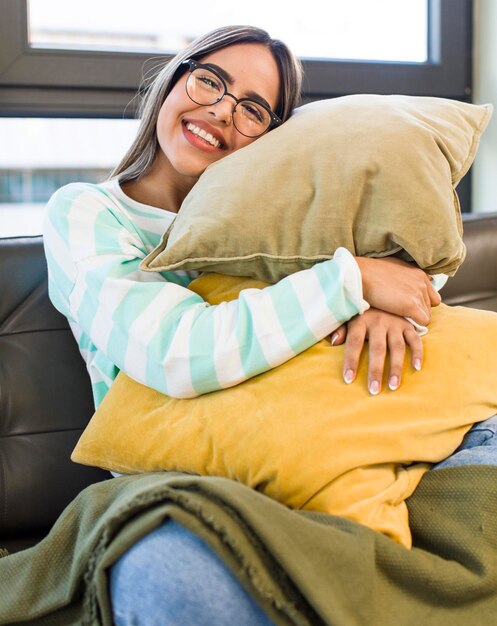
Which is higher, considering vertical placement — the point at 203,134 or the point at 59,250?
the point at 203,134

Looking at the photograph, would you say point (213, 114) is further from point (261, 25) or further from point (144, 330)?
point (261, 25)

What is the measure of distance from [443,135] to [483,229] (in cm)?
61

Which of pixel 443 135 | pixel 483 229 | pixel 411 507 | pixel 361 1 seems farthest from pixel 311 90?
pixel 411 507

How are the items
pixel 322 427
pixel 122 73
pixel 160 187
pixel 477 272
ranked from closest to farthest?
pixel 322 427 < pixel 160 187 < pixel 477 272 < pixel 122 73

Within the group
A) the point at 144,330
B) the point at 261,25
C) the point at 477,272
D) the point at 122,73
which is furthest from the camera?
the point at 261,25

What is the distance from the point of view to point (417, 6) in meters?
2.07

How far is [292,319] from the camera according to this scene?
103 centimetres

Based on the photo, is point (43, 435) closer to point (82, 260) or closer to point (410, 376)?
point (82, 260)

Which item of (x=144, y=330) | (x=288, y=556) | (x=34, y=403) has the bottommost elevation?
(x=34, y=403)

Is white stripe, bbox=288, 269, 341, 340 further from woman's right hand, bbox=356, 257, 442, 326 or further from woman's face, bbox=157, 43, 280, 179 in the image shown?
woman's face, bbox=157, 43, 280, 179

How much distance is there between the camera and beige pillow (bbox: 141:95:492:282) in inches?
40.7

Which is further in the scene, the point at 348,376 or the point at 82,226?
the point at 82,226

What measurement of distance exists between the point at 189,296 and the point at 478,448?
1.43 feet

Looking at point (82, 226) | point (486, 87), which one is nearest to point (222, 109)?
point (82, 226)
